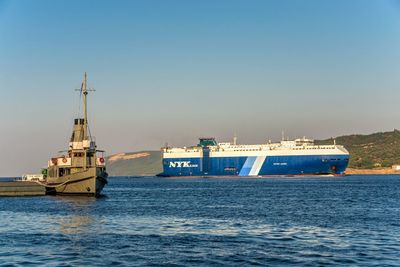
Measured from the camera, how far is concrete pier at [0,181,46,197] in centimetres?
7758

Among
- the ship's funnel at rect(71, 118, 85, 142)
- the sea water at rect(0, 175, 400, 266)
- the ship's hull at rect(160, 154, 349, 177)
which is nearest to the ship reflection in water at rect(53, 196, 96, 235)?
the sea water at rect(0, 175, 400, 266)

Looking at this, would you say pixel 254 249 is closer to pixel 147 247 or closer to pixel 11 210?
pixel 147 247

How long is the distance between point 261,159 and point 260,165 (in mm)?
2371

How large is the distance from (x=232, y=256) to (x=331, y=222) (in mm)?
15819

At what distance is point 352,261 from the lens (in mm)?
25188

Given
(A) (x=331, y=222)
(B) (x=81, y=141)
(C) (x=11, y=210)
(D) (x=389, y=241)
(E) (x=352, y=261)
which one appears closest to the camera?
(E) (x=352, y=261)

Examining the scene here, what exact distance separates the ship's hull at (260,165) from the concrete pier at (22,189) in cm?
10850

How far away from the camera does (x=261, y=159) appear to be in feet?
586

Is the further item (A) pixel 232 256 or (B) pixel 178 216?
(B) pixel 178 216

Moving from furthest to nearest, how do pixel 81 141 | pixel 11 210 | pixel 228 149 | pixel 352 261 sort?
pixel 228 149 → pixel 81 141 → pixel 11 210 → pixel 352 261

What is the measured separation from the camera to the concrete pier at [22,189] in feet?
255

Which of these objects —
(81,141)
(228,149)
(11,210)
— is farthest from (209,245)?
(228,149)

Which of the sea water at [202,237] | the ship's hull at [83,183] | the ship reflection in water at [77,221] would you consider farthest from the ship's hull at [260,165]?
the ship reflection in water at [77,221]

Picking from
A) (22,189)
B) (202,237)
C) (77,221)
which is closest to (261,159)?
(22,189)
